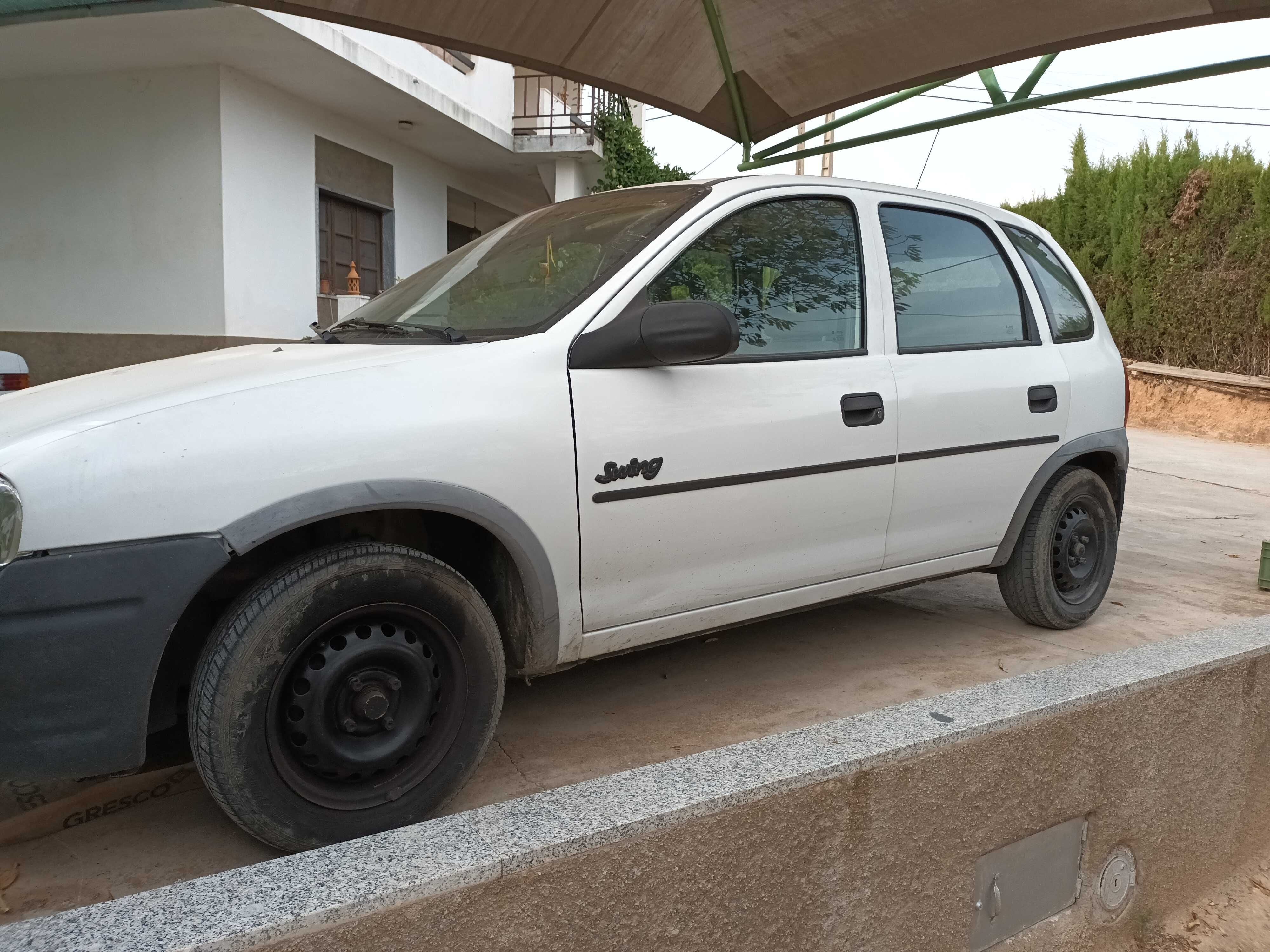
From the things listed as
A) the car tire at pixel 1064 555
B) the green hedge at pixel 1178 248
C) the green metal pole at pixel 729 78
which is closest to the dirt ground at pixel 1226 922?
the car tire at pixel 1064 555

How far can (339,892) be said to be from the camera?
146cm

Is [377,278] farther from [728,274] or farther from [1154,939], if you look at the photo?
[1154,939]

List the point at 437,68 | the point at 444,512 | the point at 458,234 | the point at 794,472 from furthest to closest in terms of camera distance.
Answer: the point at 458,234 < the point at 437,68 < the point at 794,472 < the point at 444,512

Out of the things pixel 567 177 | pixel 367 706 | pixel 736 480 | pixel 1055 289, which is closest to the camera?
pixel 367 706

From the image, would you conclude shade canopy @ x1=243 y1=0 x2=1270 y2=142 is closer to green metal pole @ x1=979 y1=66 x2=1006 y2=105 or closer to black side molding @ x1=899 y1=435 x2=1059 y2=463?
green metal pole @ x1=979 y1=66 x2=1006 y2=105

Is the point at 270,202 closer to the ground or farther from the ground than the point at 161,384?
farther from the ground

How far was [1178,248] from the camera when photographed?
14.8 meters

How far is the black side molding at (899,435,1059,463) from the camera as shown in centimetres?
327

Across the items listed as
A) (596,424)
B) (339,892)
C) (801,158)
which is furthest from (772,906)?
(801,158)

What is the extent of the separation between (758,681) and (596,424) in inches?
56.4

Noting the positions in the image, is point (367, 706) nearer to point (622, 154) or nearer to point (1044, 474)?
point (1044, 474)

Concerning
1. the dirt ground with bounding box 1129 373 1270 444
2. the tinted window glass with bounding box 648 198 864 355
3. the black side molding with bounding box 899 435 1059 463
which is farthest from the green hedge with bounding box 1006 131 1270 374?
the tinted window glass with bounding box 648 198 864 355

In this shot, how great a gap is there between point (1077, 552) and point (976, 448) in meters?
0.92

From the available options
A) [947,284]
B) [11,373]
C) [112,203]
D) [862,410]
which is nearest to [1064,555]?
[947,284]
